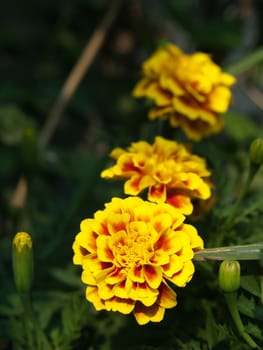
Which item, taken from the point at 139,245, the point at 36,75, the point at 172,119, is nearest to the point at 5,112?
the point at 36,75

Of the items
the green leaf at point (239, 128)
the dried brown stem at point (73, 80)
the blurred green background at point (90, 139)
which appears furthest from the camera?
the dried brown stem at point (73, 80)

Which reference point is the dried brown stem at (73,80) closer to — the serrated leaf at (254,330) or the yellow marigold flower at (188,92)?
the yellow marigold flower at (188,92)

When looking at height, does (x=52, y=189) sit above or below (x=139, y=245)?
above

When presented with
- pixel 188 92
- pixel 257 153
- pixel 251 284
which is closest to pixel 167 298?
pixel 251 284

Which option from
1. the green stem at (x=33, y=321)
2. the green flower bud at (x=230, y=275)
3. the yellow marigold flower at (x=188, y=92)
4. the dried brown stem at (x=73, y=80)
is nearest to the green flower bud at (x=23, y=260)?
the green stem at (x=33, y=321)

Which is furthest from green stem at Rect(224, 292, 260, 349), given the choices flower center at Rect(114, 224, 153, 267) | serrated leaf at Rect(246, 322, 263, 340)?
flower center at Rect(114, 224, 153, 267)

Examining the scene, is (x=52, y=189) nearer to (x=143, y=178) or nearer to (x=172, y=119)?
(x=172, y=119)
